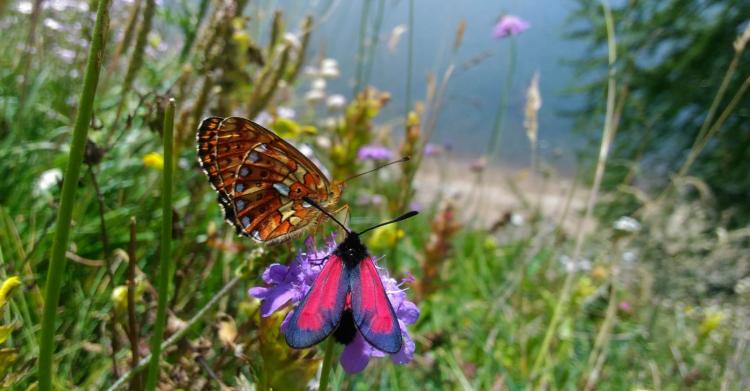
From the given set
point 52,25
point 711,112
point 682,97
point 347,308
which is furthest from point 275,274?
point 682,97

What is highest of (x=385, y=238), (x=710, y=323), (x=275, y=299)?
(x=275, y=299)

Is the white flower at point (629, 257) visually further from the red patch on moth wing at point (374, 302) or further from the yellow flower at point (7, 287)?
the yellow flower at point (7, 287)

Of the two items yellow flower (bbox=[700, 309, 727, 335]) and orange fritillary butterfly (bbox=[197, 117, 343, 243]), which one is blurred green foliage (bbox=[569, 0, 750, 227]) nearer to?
yellow flower (bbox=[700, 309, 727, 335])

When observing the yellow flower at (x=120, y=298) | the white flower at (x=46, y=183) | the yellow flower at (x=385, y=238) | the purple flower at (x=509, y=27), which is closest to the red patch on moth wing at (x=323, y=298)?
the yellow flower at (x=120, y=298)

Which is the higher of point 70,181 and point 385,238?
point 70,181

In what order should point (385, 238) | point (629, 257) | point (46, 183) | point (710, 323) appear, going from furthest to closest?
point (629, 257) < point (710, 323) < point (46, 183) < point (385, 238)

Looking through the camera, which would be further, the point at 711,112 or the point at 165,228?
the point at 711,112

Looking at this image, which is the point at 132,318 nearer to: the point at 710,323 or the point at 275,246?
the point at 275,246
